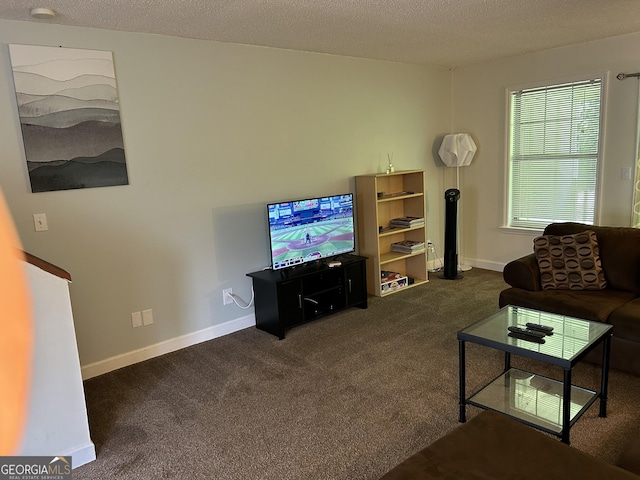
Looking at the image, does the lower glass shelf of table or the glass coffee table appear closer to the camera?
the glass coffee table

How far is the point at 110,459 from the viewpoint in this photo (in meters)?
2.35

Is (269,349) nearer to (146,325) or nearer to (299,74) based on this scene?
(146,325)

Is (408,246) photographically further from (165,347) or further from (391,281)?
(165,347)

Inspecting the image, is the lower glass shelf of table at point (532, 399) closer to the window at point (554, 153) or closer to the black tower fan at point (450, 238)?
the black tower fan at point (450, 238)

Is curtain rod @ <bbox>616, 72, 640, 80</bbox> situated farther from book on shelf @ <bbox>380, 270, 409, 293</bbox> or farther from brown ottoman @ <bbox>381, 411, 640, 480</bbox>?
brown ottoman @ <bbox>381, 411, 640, 480</bbox>

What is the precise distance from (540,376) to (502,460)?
1.40 meters

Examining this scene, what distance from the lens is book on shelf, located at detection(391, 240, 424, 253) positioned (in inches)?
196

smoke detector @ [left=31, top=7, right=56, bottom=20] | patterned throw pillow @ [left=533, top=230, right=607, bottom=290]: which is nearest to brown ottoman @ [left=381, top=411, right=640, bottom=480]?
patterned throw pillow @ [left=533, top=230, right=607, bottom=290]

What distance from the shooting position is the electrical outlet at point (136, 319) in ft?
11.3

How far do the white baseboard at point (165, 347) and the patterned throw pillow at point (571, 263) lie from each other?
93.8 inches

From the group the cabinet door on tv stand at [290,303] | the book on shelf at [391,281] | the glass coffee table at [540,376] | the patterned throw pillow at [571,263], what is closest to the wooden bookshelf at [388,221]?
the book on shelf at [391,281]

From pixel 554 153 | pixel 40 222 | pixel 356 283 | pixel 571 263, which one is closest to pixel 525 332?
pixel 571 263

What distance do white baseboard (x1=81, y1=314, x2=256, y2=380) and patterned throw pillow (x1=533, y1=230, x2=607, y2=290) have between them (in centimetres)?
238

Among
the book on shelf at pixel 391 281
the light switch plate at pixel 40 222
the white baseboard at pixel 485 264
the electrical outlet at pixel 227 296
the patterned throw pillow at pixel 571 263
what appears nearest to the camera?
the light switch plate at pixel 40 222
